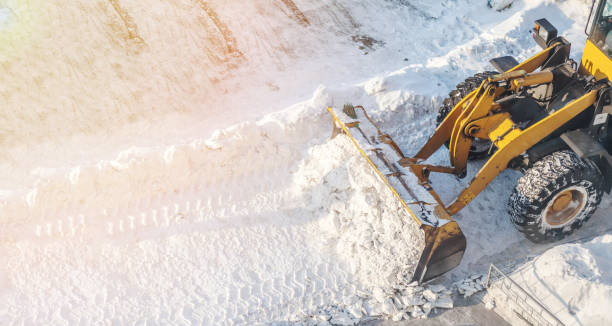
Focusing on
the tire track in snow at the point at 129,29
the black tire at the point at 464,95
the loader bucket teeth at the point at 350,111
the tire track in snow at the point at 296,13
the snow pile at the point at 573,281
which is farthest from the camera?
the tire track in snow at the point at 296,13

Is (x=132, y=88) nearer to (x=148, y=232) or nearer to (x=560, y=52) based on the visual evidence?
(x=148, y=232)

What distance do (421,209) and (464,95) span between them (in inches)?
69.7

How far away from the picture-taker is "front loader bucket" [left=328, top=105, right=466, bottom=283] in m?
4.93

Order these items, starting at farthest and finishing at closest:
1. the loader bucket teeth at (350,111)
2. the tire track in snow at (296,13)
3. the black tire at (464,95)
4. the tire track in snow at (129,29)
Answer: the tire track in snow at (296,13) → the tire track in snow at (129,29) → the loader bucket teeth at (350,111) → the black tire at (464,95)

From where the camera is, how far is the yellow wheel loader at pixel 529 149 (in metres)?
5.17

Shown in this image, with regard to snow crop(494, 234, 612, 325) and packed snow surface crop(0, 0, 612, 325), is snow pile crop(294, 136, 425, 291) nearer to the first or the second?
packed snow surface crop(0, 0, 612, 325)

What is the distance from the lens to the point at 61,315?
514 centimetres

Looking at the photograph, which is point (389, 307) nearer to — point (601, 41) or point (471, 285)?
point (471, 285)

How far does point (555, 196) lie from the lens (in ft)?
17.3

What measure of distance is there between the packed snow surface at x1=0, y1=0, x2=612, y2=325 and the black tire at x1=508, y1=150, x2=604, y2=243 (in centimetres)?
34

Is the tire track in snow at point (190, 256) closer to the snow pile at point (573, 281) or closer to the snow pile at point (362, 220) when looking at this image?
the snow pile at point (362, 220)

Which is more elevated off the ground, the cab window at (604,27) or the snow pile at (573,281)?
the cab window at (604,27)

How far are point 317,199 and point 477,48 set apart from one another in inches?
157

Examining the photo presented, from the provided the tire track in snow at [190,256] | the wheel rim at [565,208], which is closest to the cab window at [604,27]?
the wheel rim at [565,208]
